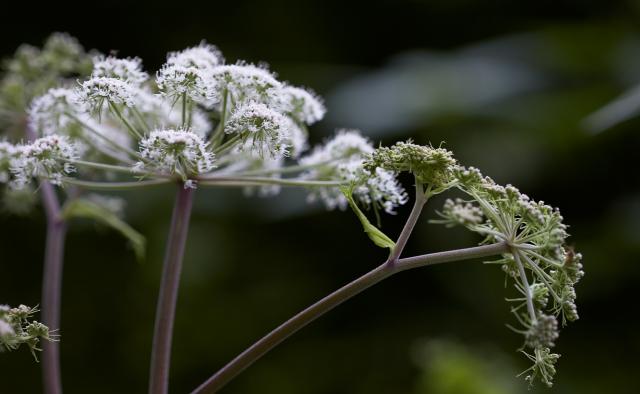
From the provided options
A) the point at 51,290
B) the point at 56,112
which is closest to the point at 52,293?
the point at 51,290

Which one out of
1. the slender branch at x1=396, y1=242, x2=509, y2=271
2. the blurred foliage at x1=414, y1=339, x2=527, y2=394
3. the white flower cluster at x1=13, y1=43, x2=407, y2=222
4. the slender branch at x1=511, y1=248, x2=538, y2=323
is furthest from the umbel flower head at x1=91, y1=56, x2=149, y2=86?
the blurred foliage at x1=414, y1=339, x2=527, y2=394

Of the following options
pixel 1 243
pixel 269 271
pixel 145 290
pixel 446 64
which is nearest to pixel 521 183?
pixel 446 64

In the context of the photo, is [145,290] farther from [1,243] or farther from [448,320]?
[448,320]

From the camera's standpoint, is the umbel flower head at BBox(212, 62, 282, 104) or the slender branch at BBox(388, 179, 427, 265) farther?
the umbel flower head at BBox(212, 62, 282, 104)

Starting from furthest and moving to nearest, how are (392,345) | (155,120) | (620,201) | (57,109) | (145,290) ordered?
(145,290) → (392,345) → (620,201) → (155,120) → (57,109)

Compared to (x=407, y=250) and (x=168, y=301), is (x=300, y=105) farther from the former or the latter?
(x=407, y=250)

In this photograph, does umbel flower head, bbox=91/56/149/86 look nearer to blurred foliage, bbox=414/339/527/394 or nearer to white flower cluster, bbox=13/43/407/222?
white flower cluster, bbox=13/43/407/222
